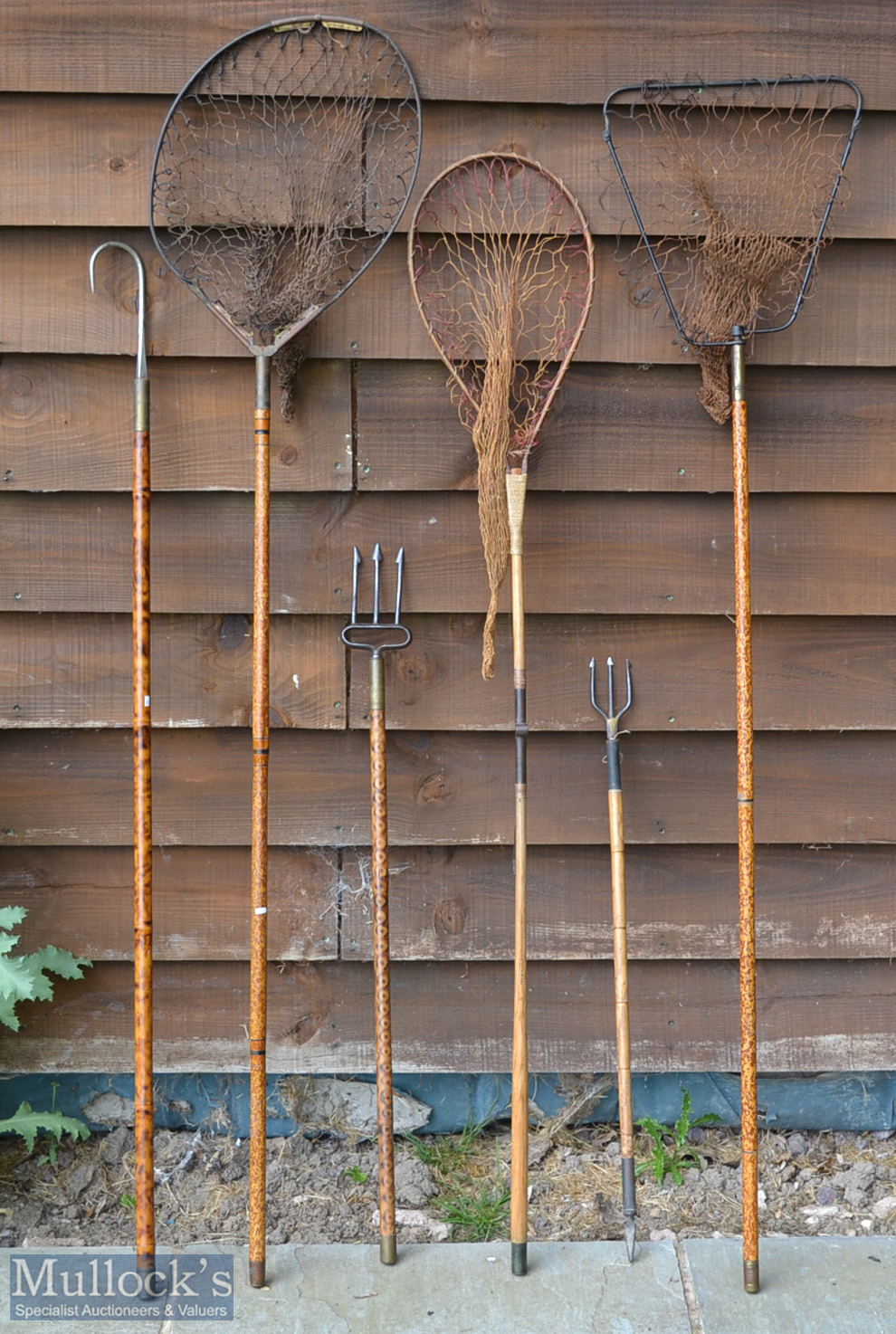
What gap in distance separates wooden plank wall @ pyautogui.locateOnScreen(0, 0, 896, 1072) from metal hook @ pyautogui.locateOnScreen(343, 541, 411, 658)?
0.04 m

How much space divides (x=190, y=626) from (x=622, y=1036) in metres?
1.25

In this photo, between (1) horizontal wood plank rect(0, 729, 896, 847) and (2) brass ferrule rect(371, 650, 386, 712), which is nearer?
(2) brass ferrule rect(371, 650, 386, 712)

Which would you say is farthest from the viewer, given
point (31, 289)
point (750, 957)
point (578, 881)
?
point (578, 881)

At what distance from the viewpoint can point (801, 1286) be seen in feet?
6.74

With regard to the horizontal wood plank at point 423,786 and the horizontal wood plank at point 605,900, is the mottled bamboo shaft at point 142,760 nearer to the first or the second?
the horizontal wood plank at point 423,786

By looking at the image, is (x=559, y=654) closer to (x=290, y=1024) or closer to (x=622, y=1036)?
(x=622, y=1036)

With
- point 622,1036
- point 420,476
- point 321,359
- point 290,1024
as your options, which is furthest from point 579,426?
point 290,1024

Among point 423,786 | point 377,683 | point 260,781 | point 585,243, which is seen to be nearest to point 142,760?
point 260,781

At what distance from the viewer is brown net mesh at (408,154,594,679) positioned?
2.19m

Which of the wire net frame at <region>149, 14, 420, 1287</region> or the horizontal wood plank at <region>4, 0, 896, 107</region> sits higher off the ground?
the horizontal wood plank at <region>4, 0, 896, 107</region>

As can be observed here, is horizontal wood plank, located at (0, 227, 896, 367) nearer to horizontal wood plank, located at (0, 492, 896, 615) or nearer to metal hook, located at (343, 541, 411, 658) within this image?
horizontal wood plank, located at (0, 492, 896, 615)

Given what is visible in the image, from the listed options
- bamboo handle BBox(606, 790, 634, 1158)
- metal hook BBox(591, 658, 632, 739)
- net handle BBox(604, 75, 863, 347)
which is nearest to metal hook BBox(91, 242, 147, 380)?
net handle BBox(604, 75, 863, 347)

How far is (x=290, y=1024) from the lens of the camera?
250 centimetres

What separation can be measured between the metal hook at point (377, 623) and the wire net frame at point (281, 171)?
0.21 m
